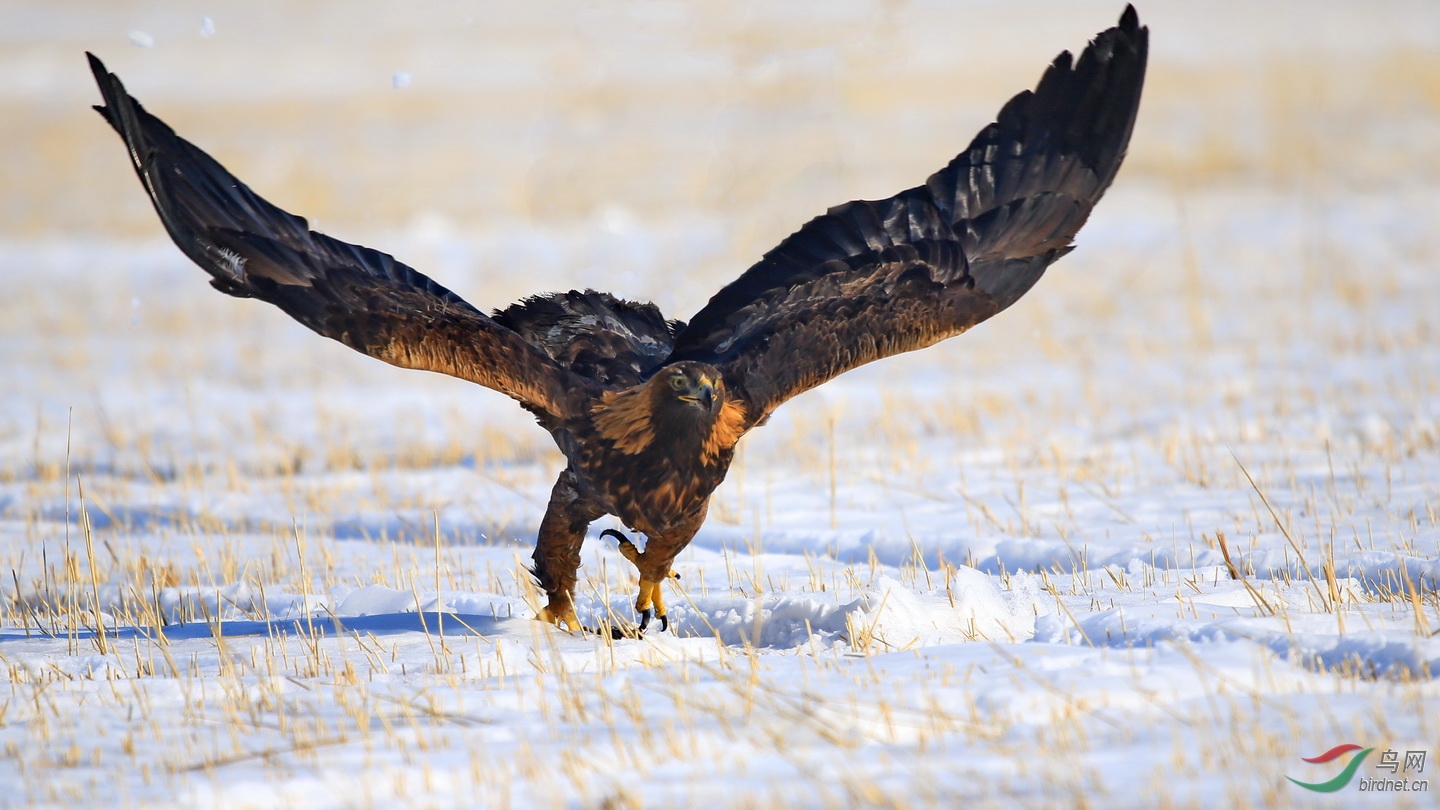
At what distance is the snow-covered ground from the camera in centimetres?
316

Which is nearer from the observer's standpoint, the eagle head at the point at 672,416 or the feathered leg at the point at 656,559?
the eagle head at the point at 672,416

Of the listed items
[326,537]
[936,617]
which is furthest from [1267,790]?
[326,537]

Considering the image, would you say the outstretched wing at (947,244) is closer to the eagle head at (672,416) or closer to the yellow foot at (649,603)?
the eagle head at (672,416)

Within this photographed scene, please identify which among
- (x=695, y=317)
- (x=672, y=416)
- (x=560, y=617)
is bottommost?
(x=560, y=617)

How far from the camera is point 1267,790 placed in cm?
275

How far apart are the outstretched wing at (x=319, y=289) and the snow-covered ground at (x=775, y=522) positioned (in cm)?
89

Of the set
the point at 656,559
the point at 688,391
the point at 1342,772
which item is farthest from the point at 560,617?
the point at 1342,772

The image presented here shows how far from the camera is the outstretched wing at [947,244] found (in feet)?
17.6

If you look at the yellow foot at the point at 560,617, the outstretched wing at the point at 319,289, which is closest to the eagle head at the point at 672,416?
the outstretched wing at the point at 319,289

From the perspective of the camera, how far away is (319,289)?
4.88 meters

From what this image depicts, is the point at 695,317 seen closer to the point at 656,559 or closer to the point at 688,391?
the point at 656,559

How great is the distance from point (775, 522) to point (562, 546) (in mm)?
2406

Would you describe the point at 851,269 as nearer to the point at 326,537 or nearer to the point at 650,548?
the point at 650,548

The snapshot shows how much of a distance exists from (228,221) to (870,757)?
3381 mm
